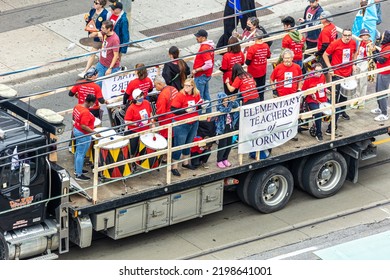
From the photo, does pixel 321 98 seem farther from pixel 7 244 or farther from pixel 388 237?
pixel 7 244

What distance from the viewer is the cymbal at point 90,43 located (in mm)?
27697

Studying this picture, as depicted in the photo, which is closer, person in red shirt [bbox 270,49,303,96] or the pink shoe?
the pink shoe

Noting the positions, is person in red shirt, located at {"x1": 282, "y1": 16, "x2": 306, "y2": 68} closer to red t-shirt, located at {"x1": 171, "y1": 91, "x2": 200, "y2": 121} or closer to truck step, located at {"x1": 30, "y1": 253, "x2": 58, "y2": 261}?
red t-shirt, located at {"x1": 171, "y1": 91, "x2": 200, "y2": 121}

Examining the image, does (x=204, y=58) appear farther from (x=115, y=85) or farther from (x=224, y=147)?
(x=224, y=147)

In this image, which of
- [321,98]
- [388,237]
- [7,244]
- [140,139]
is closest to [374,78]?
[321,98]

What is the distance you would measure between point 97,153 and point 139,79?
2.40 meters

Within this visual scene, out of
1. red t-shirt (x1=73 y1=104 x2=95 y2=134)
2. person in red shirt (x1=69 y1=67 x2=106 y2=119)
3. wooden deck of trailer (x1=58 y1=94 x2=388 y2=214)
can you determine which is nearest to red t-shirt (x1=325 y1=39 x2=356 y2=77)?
wooden deck of trailer (x1=58 y1=94 x2=388 y2=214)

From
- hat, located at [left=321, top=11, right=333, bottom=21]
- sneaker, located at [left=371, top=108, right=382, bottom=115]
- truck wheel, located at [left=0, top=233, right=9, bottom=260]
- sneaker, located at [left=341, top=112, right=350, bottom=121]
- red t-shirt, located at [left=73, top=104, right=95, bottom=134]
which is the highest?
hat, located at [left=321, top=11, right=333, bottom=21]

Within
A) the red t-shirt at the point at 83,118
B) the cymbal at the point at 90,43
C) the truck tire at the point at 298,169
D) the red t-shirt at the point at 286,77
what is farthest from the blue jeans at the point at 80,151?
the cymbal at the point at 90,43

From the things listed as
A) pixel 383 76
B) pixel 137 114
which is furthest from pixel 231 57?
pixel 383 76

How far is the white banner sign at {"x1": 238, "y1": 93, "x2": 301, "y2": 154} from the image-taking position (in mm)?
22266

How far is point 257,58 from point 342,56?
155 cm

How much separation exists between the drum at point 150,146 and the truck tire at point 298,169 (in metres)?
2.80

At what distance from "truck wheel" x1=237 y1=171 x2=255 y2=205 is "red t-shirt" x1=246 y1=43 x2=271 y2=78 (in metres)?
2.37
